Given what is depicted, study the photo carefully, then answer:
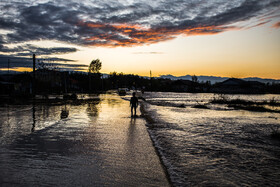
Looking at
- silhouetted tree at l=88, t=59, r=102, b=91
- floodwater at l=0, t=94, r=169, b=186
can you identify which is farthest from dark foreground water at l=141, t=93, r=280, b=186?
silhouetted tree at l=88, t=59, r=102, b=91

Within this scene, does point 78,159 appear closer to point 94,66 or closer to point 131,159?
point 131,159

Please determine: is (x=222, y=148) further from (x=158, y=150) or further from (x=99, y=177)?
(x=99, y=177)

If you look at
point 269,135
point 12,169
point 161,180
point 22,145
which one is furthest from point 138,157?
point 269,135

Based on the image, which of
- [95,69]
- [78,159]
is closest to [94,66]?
[95,69]

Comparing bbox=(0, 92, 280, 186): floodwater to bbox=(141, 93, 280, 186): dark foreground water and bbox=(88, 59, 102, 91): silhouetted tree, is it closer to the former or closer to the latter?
bbox=(141, 93, 280, 186): dark foreground water

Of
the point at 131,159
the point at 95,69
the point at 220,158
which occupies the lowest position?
the point at 220,158

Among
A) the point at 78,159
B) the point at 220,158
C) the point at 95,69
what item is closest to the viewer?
the point at 78,159

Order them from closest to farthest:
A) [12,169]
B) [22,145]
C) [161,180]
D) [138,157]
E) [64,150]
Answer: [161,180] < [12,169] < [138,157] < [64,150] < [22,145]

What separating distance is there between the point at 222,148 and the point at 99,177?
5.05 meters

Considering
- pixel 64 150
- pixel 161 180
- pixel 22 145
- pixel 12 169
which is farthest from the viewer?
pixel 22 145

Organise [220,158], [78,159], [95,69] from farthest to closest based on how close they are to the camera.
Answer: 1. [95,69]
2. [220,158]
3. [78,159]

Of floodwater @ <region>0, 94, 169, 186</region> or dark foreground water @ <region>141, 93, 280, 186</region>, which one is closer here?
floodwater @ <region>0, 94, 169, 186</region>

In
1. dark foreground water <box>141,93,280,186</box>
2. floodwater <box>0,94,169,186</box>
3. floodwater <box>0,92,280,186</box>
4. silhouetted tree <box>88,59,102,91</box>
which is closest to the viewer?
floodwater <box>0,94,169,186</box>

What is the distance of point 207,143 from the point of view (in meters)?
8.66
